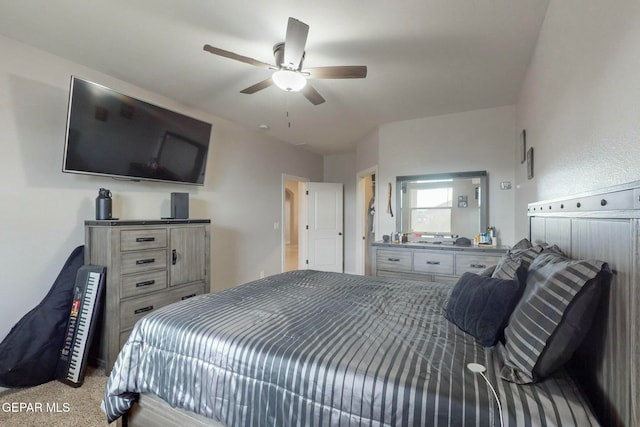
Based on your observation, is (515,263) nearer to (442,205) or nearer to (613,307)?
(613,307)

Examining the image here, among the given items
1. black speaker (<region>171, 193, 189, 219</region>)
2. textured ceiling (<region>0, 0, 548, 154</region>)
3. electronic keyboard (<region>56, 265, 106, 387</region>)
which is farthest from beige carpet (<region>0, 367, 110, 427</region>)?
textured ceiling (<region>0, 0, 548, 154</region>)

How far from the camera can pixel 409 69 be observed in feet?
8.75

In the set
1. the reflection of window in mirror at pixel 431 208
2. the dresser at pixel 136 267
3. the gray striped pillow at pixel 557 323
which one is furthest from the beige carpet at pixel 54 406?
the reflection of window in mirror at pixel 431 208

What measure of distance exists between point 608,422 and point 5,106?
3.82 metres

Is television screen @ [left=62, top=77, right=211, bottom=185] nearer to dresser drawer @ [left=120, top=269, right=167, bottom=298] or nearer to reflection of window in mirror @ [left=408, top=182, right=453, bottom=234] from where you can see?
dresser drawer @ [left=120, top=269, right=167, bottom=298]

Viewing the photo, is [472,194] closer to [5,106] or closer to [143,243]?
[143,243]

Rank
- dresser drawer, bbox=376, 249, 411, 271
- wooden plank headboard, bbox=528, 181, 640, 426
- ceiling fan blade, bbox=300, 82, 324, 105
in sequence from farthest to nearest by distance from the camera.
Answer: dresser drawer, bbox=376, 249, 411, 271 → ceiling fan blade, bbox=300, 82, 324, 105 → wooden plank headboard, bbox=528, 181, 640, 426

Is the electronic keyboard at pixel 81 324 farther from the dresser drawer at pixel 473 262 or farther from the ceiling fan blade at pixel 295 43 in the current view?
the dresser drawer at pixel 473 262

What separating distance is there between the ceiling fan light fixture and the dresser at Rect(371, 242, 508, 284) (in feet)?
7.22

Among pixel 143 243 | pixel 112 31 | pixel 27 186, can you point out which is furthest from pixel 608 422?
pixel 27 186

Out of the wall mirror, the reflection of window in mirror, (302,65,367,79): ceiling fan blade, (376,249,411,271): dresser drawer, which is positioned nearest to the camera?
(302,65,367,79): ceiling fan blade

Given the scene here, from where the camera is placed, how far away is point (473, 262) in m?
3.23

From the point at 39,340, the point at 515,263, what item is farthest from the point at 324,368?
the point at 39,340

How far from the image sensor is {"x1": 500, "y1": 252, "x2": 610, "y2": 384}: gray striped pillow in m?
0.90
